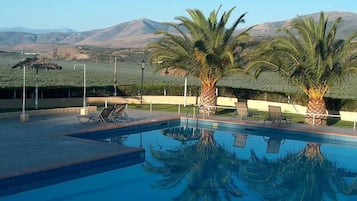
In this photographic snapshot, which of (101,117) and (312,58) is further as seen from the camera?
(312,58)

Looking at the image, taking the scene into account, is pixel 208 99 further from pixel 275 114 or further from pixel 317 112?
pixel 317 112

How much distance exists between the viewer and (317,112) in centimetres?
1823

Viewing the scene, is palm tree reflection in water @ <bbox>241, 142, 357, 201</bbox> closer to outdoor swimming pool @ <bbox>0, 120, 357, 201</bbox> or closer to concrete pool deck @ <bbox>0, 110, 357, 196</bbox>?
outdoor swimming pool @ <bbox>0, 120, 357, 201</bbox>

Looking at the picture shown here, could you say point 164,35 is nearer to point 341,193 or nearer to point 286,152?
point 286,152

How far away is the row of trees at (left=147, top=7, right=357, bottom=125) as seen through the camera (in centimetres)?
1742

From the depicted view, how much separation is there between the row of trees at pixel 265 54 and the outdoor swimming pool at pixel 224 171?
2502 millimetres

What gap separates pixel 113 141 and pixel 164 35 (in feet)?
25.6

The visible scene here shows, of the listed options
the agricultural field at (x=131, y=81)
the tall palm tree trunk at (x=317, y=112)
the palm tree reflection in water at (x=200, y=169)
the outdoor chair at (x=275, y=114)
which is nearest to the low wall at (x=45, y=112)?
the palm tree reflection in water at (x=200, y=169)

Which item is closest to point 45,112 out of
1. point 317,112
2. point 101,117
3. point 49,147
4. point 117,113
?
point 101,117

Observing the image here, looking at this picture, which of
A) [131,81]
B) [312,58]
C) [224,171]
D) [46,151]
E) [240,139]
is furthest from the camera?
[131,81]

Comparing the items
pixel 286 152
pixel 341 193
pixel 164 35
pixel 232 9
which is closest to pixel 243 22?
pixel 232 9

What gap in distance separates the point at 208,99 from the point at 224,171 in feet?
30.1

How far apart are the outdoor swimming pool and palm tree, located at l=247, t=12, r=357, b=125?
2325 millimetres

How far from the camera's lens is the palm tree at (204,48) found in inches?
799
